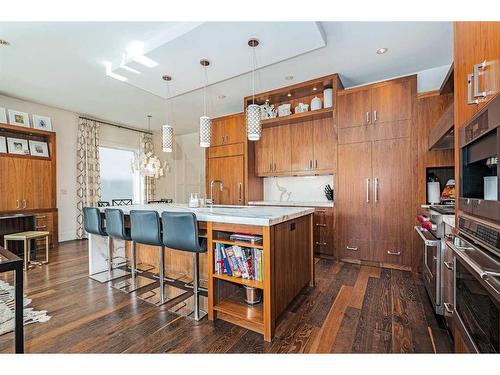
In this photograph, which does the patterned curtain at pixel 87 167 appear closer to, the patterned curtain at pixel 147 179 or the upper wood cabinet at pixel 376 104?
the patterned curtain at pixel 147 179

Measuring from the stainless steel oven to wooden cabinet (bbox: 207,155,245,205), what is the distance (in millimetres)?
3492

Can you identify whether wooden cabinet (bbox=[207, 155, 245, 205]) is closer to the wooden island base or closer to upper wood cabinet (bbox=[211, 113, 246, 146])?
upper wood cabinet (bbox=[211, 113, 246, 146])

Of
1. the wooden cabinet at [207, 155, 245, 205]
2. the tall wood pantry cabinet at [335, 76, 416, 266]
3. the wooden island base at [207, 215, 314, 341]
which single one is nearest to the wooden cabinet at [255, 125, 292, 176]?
the wooden cabinet at [207, 155, 245, 205]

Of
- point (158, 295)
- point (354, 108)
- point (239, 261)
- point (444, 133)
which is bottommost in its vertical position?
point (158, 295)

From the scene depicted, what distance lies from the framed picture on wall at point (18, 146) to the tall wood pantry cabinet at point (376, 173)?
18.1ft

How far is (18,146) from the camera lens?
4.28 metres

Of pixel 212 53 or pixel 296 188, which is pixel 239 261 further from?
pixel 296 188

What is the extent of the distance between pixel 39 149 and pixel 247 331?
5.19m

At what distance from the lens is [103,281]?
9.36 feet

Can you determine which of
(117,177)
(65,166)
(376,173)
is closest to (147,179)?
(117,177)

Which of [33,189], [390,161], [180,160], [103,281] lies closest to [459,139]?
[390,161]

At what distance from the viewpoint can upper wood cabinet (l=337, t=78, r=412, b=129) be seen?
3119 mm

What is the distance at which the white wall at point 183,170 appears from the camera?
7.24 m

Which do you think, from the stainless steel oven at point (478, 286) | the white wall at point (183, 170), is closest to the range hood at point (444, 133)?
the stainless steel oven at point (478, 286)
